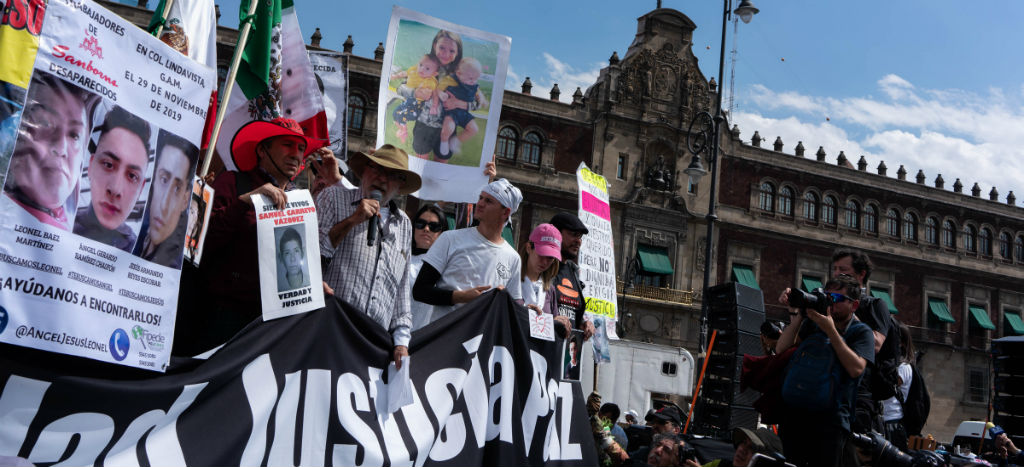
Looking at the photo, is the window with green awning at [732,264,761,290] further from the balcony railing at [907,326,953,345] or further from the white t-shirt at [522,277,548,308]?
the white t-shirt at [522,277,548,308]

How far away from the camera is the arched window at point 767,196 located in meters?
35.1

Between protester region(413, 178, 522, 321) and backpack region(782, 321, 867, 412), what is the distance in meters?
1.67

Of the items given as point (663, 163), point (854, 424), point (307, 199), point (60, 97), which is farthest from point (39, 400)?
point (663, 163)

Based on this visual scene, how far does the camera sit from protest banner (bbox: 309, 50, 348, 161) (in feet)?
22.1

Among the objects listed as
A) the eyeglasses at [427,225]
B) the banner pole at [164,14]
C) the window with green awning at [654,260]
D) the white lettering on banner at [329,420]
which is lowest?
the white lettering on banner at [329,420]

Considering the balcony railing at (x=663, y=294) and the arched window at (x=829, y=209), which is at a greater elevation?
the arched window at (x=829, y=209)

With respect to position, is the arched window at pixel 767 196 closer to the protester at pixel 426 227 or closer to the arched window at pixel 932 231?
the arched window at pixel 932 231

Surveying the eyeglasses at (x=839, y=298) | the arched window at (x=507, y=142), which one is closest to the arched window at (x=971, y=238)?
the arched window at (x=507, y=142)

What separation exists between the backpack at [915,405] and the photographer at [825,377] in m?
2.41

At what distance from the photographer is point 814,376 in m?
4.19

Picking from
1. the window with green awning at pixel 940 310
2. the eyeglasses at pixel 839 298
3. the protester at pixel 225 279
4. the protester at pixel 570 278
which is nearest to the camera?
the protester at pixel 225 279

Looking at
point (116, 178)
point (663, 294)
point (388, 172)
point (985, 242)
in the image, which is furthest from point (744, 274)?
point (116, 178)

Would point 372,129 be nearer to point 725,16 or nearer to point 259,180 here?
point 725,16

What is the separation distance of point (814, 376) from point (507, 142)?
2796 cm
